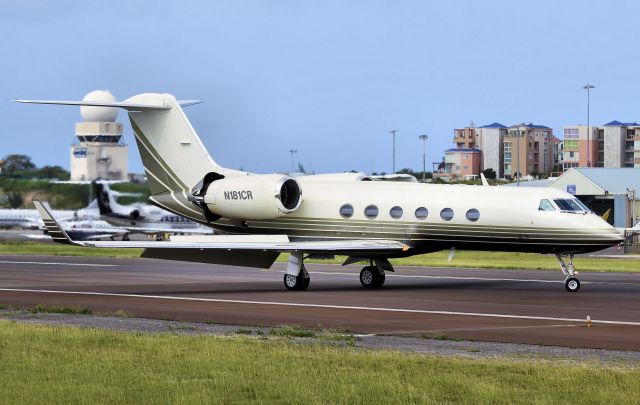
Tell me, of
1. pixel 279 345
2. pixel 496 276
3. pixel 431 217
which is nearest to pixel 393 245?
pixel 431 217

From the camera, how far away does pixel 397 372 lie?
560 inches

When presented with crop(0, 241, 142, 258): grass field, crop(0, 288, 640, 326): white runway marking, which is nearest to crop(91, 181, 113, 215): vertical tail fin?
crop(0, 241, 142, 258): grass field

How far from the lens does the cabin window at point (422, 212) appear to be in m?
30.2

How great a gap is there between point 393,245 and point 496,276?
8446 millimetres

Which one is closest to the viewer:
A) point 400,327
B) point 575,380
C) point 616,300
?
point 575,380

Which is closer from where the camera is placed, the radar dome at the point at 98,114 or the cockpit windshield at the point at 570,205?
the cockpit windshield at the point at 570,205

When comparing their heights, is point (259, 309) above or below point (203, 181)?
below

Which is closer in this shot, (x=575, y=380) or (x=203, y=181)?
(x=575, y=380)

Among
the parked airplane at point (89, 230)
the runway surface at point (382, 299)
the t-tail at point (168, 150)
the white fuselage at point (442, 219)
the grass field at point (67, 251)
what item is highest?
the t-tail at point (168, 150)

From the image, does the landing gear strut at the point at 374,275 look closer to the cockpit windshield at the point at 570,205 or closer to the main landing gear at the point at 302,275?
the main landing gear at the point at 302,275

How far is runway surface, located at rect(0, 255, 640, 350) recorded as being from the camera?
20.3 metres

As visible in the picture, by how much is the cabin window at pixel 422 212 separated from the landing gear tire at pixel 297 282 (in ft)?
11.3

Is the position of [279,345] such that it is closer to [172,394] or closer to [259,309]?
[172,394]

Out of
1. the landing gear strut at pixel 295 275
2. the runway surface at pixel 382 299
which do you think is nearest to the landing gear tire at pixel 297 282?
the landing gear strut at pixel 295 275
